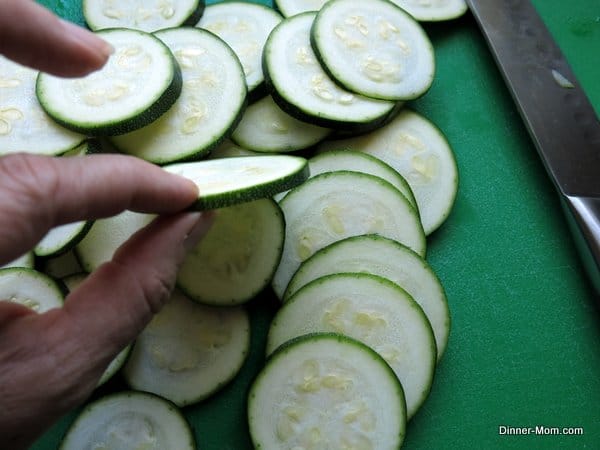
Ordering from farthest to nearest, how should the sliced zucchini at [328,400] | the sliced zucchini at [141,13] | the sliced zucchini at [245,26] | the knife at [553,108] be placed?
the sliced zucchini at [141,13]
the sliced zucchini at [245,26]
the knife at [553,108]
the sliced zucchini at [328,400]

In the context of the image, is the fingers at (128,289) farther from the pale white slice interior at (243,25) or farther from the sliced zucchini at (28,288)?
the pale white slice interior at (243,25)

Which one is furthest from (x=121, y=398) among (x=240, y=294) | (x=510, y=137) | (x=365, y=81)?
(x=510, y=137)

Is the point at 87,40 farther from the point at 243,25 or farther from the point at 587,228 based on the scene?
the point at 587,228

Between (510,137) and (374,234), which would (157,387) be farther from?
(510,137)

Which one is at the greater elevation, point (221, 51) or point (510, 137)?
point (221, 51)

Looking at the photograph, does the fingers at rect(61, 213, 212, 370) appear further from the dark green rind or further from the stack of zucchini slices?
the stack of zucchini slices

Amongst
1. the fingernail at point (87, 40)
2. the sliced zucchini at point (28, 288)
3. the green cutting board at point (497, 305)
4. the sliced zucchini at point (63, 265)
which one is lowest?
the green cutting board at point (497, 305)

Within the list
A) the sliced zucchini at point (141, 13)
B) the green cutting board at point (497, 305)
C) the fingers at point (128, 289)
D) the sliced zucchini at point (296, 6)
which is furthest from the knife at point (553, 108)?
the fingers at point (128, 289)
